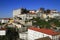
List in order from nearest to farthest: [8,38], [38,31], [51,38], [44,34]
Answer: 1. [51,38]
2. [44,34]
3. [38,31]
4. [8,38]

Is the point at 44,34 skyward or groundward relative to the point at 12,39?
skyward

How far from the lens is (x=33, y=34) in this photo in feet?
77.4

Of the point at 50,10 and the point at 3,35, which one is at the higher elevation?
the point at 50,10

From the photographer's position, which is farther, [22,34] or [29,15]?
[29,15]

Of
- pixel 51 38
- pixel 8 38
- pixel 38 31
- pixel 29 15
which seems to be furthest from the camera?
pixel 29 15

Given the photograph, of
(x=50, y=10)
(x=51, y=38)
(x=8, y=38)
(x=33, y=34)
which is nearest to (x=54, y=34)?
(x=51, y=38)

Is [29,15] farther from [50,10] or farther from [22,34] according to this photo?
[22,34]

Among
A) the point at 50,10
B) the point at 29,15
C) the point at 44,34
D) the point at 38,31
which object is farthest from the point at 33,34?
the point at 50,10

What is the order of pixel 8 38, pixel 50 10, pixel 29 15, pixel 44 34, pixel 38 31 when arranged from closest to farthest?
pixel 44 34 < pixel 38 31 < pixel 8 38 < pixel 29 15 < pixel 50 10

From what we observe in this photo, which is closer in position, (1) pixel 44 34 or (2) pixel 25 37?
(1) pixel 44 34

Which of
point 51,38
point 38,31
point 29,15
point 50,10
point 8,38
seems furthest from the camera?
point 50,10

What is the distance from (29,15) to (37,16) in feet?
7.17

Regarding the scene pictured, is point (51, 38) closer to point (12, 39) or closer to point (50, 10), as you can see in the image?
point (12, 39)

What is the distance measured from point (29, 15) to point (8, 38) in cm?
1683
